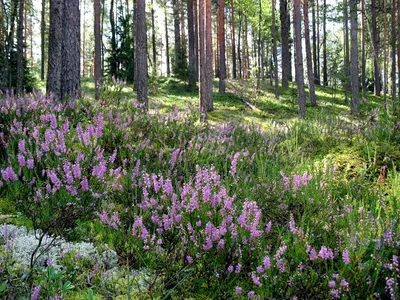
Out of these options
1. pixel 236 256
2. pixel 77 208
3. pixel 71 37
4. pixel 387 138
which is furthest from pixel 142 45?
pixel 236 256

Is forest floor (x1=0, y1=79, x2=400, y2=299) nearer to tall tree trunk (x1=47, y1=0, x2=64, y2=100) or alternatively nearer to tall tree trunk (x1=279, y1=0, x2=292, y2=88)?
tall tree trunk (x1=47, y1=0, x2=64, y2=100)

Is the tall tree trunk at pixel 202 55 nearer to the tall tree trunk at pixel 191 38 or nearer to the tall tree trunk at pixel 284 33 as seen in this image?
the tall tree trunk at pixel 191 38

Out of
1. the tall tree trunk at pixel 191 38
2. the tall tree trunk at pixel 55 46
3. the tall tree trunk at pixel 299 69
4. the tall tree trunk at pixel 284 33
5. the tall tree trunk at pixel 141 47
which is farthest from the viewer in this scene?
the tall tree trunk at pixel 284 33

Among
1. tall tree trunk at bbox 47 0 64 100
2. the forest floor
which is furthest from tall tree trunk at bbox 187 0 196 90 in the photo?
the forest floor

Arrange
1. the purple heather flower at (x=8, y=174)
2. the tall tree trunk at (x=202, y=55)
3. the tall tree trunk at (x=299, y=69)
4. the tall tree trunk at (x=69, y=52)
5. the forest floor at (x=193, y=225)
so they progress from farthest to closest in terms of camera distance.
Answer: the tall tree trunk at (x=299, y=69)
the tall tree trunk at (x=202, y=55)
the tall tree trunk at (x=69, y=52)
the purple heather flower at (x=8, y=174)
the forest floor at (x=193, y=225)

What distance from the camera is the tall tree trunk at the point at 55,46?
29.0ft

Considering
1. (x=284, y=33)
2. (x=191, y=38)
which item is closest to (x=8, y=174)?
(x=191, y=38)

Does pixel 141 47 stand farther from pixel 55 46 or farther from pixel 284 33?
pixel 284 33

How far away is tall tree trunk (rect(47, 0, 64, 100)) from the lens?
884cm

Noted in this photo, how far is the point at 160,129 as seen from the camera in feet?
19.4

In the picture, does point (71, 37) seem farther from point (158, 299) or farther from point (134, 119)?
point (158, 299)

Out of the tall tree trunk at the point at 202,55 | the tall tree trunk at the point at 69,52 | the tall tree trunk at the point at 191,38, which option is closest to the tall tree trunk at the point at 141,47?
the tall tree trunk at the point at 202,55

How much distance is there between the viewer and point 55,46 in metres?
9.05

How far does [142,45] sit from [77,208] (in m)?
12.2
